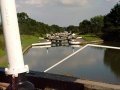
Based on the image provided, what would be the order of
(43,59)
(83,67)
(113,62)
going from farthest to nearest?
(113,62)
(43,59)
(83,67)

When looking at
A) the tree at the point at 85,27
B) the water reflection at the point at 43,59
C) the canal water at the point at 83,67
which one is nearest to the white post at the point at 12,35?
the canal water at the point at 83,67

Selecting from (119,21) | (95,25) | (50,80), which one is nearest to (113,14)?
(119,21)

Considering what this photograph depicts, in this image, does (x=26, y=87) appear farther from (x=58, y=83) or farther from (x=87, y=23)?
(x=87, y=23)

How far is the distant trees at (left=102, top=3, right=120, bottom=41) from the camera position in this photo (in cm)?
7291

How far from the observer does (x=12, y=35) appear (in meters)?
3.78

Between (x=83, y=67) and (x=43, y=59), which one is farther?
(x=43, y=59)

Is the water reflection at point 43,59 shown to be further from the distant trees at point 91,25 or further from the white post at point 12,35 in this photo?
the distant trees at point 91,25

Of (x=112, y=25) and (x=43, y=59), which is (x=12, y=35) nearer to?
(x=43, y=59)

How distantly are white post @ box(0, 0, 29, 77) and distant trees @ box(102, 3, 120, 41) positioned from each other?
224 ft

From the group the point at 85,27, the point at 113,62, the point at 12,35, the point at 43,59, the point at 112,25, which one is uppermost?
the point at 12,35

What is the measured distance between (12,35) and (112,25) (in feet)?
240

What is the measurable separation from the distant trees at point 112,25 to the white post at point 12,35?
6821 cm

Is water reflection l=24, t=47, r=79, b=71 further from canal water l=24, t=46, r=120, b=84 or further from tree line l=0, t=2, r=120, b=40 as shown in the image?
tree line l=0, t=2, r=120, b=40

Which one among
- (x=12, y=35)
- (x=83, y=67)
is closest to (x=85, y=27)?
(x=83, y=67)
